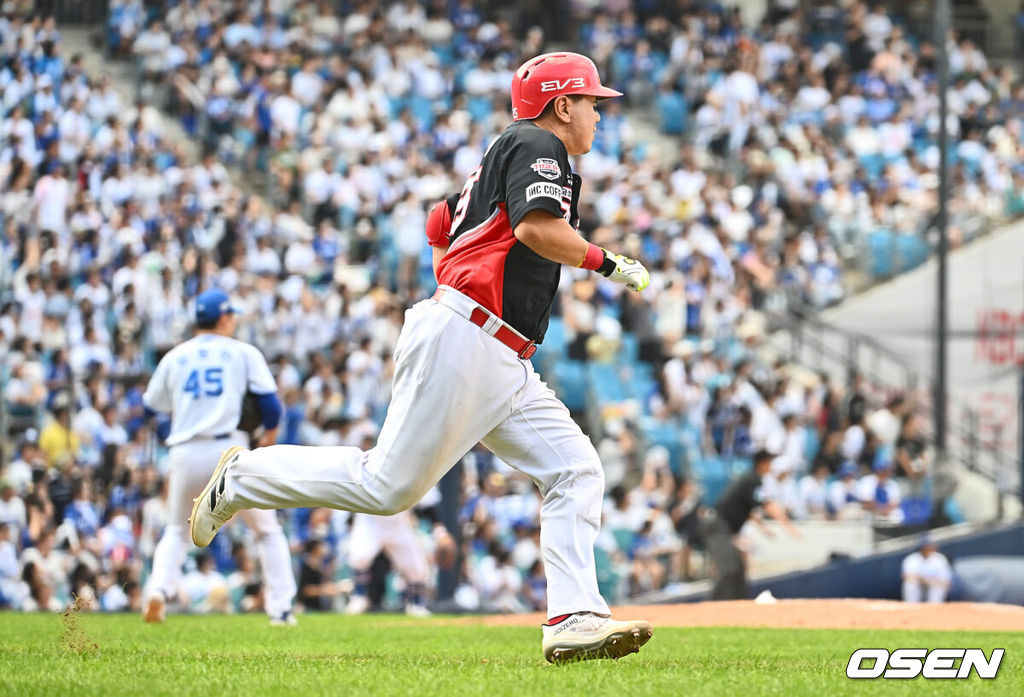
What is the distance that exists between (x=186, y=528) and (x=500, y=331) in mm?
4475

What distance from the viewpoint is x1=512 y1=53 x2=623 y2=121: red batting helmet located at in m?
5.98

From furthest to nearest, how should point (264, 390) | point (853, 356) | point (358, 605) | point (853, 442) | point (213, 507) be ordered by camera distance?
point (853, 356) < point (853, 442) < point (358, 605) < point (264, 390) < point (213, 507)

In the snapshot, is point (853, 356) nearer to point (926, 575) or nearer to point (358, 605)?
point (926, 575)

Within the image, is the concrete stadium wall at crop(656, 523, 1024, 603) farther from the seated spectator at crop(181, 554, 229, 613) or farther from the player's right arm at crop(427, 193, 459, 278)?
the player's right arm at crop(427, 193, 459, 278)

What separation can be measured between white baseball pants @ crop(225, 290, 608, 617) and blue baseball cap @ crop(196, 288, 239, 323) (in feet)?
12.0

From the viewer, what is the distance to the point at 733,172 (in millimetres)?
23938

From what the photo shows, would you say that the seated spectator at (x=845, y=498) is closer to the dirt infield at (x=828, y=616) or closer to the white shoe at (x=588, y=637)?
the dirt infield at (x=828, y=616)

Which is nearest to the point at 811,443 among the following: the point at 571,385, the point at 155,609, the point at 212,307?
the point at 571,385

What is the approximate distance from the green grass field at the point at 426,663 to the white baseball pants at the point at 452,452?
51cm

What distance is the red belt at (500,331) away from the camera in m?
5.75

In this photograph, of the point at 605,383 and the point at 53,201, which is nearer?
the point at 605,383

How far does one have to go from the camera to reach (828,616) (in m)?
10.6

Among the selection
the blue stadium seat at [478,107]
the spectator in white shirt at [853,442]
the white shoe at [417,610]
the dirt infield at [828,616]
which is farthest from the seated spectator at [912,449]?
the blue stadium seat at [478,107]

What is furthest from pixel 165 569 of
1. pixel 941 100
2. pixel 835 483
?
pixel 941 100
